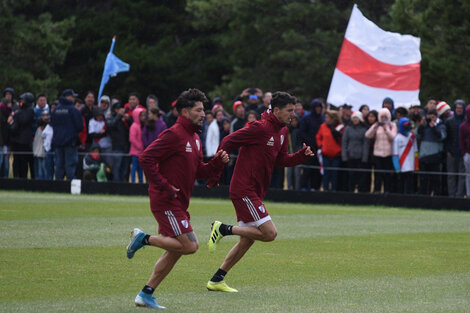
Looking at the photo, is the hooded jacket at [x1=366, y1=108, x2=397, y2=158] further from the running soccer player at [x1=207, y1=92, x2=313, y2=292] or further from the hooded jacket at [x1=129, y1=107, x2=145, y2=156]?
the running soccer player at [x1=207, y1=92, x2=313, y2=292]

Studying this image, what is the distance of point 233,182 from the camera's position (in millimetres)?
10055

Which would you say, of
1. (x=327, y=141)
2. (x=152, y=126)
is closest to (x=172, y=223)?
(x=327, y=141)

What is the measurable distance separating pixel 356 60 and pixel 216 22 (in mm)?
19278

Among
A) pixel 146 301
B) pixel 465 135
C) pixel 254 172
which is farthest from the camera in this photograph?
pixel 465 135

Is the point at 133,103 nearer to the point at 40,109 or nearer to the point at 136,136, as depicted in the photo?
the point at 136,136

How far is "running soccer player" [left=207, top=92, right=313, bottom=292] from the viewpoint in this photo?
988 cm

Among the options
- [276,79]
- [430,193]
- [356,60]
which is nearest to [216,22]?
[276,79]

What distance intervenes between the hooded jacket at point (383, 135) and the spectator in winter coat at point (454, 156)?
1.23 meters

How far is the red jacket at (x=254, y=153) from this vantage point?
394 inches

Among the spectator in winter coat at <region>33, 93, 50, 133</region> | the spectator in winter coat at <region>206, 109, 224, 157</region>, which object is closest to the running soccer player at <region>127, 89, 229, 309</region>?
the spectator in winter coat at <region>206, 109, 224, 157</region>

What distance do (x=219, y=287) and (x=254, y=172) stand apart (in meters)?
1.32

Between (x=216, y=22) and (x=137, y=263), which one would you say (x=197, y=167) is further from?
(x=216, y=22)

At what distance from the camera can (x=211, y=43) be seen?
4866 centimetres

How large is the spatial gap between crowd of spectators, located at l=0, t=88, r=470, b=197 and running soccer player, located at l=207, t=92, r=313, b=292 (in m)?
11.4
